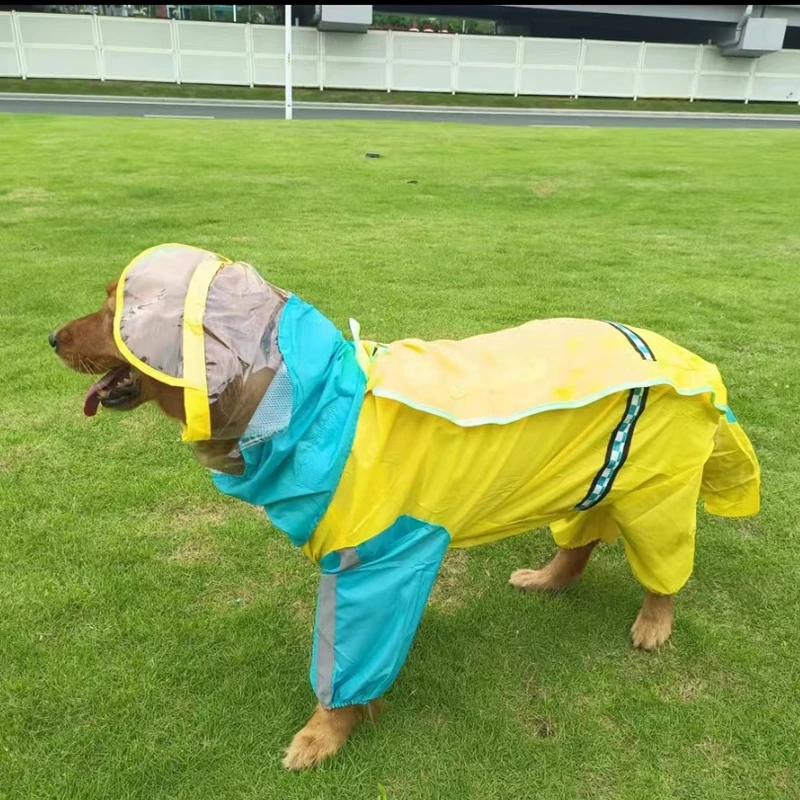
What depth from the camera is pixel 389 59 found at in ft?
114

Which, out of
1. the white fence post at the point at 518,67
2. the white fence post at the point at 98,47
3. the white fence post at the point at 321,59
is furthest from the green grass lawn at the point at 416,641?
the white fence post at the point at 518,67

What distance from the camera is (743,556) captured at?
11.6ft

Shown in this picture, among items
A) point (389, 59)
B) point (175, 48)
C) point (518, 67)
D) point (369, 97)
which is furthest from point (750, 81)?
point (175, 48)

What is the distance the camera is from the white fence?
3155 centimetres

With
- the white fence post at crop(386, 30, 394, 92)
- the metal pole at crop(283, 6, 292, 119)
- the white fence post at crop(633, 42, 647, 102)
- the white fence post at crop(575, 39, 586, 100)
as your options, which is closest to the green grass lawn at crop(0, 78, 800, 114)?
the white fence post at crop(575, 39, 586, 100)

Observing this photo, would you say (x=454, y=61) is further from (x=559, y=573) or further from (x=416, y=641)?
(x=416, y=641)

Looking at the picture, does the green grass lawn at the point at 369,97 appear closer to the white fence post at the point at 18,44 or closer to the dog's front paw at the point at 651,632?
the white fence post at the point at 18,44

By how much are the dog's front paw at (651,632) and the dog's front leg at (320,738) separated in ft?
4.10

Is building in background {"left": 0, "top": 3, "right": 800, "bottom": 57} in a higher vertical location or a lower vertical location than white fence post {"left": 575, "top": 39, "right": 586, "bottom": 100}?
higher

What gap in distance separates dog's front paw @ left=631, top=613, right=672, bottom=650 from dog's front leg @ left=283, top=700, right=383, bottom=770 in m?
1.25

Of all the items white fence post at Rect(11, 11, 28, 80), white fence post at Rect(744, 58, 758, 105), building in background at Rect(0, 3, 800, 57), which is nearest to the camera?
white fence post at Rect(11, 11, 28, 80)

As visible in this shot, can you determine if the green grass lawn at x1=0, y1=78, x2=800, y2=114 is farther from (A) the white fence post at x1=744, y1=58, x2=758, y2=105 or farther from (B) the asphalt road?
(B) the asphalt road

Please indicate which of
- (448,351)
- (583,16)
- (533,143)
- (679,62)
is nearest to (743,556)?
(448,351)

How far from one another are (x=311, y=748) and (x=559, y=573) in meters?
1.39
